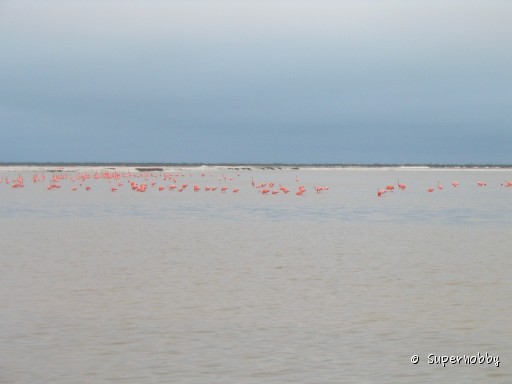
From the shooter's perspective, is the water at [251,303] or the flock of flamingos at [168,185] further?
the flock of flamingos at [168,185]

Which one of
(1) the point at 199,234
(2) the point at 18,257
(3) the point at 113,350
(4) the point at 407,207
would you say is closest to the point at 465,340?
(3) the point at 113,350

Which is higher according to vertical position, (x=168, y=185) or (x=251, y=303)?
(x=168, y=185)

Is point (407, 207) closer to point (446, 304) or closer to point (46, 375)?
point (446, 304)

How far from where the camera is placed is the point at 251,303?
1242 centimetres

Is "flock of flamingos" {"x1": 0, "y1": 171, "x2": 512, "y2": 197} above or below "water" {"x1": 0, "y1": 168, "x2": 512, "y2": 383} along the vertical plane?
above

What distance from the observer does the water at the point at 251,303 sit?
9.00 meters

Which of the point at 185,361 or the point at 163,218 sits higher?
the point at 163,218

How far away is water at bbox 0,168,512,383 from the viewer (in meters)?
9.00

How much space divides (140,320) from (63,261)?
6.41 m

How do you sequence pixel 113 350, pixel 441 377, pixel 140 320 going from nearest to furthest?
pixel 441 377 < pixel 113 350 < pixel 140 320

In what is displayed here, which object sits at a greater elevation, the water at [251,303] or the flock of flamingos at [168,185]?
the flock of flamingos at [168,185]

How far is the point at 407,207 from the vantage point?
36750 mm

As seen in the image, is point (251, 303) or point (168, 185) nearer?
point (251, 303)

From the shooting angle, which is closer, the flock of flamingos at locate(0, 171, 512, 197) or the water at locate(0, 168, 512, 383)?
the water at locate(0, 168, 512, 383)
